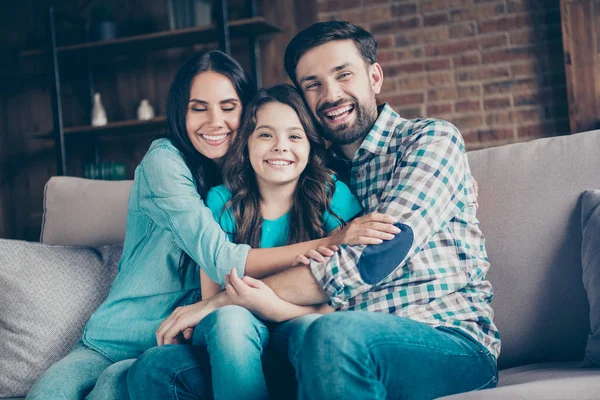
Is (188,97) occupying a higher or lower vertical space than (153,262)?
higher

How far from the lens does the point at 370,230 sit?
1.39 metres

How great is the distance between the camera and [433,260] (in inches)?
58.5

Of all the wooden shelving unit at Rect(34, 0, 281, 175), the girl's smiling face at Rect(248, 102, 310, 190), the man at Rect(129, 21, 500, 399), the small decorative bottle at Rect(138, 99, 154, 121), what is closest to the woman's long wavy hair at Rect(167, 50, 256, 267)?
the girl's smiling face at Rect(248, 102, 310, 190)

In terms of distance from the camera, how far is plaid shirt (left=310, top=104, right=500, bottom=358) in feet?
4.55

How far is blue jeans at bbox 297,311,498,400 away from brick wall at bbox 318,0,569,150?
2.27 metres

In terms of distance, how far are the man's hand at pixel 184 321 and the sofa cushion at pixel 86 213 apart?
0.60 meters

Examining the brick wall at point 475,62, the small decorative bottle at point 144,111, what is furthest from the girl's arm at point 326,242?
the small decorative bottle at point 144,111

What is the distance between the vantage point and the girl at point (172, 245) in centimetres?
154

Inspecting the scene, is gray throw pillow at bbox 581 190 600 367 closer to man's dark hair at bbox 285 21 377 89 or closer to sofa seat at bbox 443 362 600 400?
sofa seat at bbox 443 362 600 400

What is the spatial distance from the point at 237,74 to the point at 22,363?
3.11 feet

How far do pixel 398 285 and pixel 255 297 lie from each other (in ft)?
1.03

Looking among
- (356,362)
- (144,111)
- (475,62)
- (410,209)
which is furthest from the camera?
(144,111)

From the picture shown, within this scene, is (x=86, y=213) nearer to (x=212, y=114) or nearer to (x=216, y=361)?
(x=212, y=114)

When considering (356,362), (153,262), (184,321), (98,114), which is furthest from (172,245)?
(98,114)
